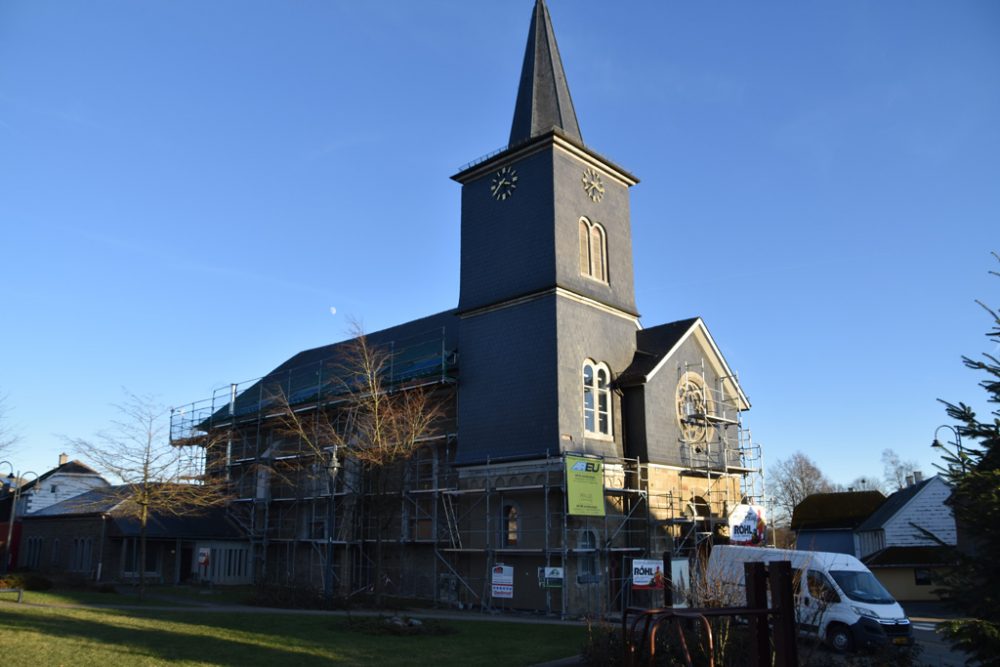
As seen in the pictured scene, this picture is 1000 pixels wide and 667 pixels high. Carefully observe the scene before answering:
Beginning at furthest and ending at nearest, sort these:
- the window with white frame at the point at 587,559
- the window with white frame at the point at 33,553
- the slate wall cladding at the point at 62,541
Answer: the window with white frame at the point at 33,553, the slate wall cladding at the point at 62,541, the window with white frame at the point at 587,559

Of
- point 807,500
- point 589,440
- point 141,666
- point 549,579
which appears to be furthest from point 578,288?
point 807,500

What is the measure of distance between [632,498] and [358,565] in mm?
13168

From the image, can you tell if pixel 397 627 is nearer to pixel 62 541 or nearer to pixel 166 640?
pixel 166 640

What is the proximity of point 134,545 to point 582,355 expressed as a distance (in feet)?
79.4

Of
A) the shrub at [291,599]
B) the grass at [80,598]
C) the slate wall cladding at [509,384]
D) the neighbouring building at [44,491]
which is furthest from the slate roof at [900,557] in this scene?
the neighbouring building at [44,491]

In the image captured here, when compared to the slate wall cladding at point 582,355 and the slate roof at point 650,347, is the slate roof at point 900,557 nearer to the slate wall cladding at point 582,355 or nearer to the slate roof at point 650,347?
the slate roof at point 650,347

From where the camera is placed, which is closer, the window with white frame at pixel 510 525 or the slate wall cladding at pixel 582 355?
the slate wall cladding at pixel 582 355

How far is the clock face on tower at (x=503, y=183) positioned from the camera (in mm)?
32750

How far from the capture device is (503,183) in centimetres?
3306

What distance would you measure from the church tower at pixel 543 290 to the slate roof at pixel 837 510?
23.4 metres

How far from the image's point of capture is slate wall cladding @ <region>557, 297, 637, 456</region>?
28859mm

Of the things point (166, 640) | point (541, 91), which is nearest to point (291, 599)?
point (166, 640)

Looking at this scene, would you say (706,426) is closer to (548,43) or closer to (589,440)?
(589,440)

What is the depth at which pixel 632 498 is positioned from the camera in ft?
99.6
